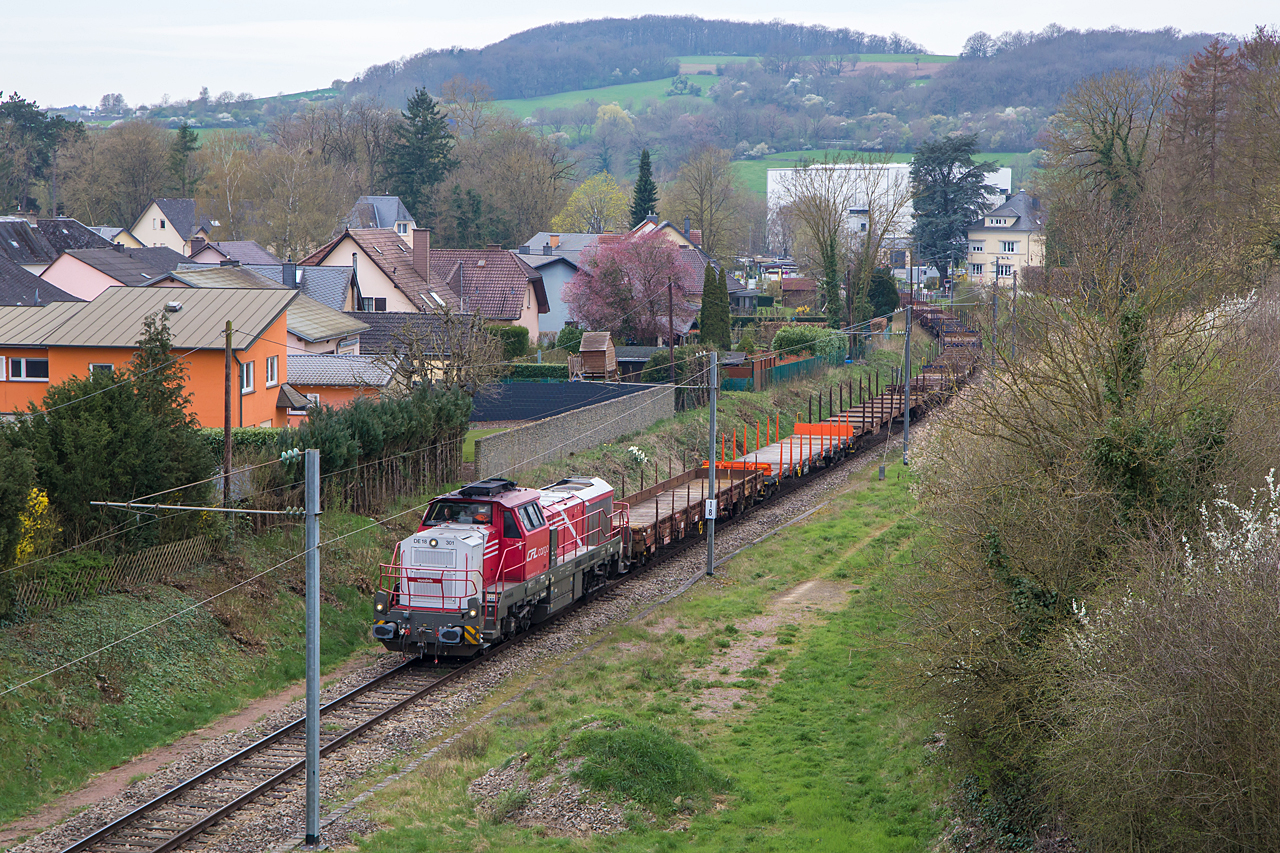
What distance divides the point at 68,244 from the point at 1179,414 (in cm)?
7412

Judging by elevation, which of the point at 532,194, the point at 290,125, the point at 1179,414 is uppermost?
the point at 290,125

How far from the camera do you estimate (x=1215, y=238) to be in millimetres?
27922

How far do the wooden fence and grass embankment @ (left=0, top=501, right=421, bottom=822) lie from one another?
0.85 feet

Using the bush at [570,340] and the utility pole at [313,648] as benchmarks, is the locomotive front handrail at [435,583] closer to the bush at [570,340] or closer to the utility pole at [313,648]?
the utility pole at [313,648]

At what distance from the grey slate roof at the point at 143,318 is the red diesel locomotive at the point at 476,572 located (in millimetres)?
13578

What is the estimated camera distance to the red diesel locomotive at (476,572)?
65.5ft

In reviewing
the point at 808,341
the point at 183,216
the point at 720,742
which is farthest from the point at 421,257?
the point at 720,742

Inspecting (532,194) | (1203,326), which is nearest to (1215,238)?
(1203,326)

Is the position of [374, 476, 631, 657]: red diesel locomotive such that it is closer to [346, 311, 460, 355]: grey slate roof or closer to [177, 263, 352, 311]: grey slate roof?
[346, 311, 460, 355]: grey slate roof

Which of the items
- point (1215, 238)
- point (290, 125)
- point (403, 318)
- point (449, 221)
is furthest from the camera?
point (290, 125)

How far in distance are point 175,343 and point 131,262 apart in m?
35.9

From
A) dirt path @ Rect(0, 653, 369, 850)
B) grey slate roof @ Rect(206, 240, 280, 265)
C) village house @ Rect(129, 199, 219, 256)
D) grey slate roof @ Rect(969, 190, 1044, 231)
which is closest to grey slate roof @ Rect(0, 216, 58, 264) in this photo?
grey slate roof @ Rect(206, 240, 280, 265)

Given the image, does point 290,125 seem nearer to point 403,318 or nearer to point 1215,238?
point 403,318

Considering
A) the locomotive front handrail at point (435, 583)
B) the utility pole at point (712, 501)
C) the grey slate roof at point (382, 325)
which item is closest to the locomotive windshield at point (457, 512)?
the locomotive front handrail at point (435, 583)
